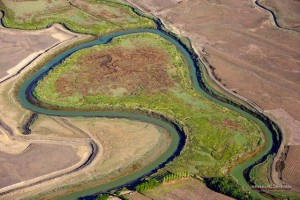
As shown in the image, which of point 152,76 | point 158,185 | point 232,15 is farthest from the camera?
point 232,15

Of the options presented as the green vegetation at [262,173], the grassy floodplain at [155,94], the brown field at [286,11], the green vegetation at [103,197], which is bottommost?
the green vegetation at [103,197]

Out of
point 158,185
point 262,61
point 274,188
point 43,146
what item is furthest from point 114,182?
point 262,61

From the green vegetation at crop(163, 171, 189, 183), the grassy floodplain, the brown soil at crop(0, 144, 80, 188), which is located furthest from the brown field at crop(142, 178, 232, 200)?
the brown soil at crop(0, 144, 80, 188)

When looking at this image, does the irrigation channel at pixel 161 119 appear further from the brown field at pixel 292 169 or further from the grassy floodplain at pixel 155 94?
the brown field at pixel 292 169

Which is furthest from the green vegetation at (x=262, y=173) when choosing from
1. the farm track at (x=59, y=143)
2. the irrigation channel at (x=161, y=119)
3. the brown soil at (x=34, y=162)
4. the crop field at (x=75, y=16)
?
the crop field at (x=75, y=16)

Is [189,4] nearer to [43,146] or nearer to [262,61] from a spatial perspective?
[262,61]

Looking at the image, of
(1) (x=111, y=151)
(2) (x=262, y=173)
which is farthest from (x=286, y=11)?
(1) (x=111, y=151)
